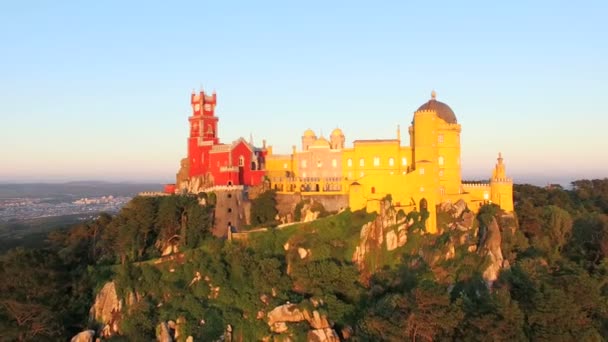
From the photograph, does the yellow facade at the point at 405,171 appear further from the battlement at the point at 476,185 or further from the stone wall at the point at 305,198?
the stone wall at the point at 305,198

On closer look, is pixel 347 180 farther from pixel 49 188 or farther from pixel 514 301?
pixel 49 188

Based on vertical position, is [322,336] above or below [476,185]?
below

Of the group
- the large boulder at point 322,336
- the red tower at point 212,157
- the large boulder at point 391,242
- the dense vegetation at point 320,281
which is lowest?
the large boulder at point 322,336

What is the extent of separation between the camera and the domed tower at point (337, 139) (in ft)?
175

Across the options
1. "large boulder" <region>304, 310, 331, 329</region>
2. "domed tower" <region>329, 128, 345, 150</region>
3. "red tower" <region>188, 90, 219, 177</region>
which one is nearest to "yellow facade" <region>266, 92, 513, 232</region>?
"domed tower" <region>329, 128, 345, 150</region>

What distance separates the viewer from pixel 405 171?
48.9 metres

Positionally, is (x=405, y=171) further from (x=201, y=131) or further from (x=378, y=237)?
(x=201, y=131)

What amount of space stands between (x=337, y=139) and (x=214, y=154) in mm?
10390

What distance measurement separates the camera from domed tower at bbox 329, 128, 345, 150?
5334cm

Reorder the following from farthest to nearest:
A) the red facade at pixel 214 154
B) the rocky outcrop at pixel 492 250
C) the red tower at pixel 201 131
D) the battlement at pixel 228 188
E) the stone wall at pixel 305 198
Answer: the red tower at pixel 201 131 < the red facade at pixel 214 154 < the battlement at pixel 228 188 < the stone wall at pixel 305 198 < the rocky outcrop at pixel 492 250

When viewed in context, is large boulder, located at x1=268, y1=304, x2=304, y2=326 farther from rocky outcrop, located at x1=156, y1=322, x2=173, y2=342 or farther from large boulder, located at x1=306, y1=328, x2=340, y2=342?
rocky outcrop, located at x1=156, y1=322, x2=173, y2=342

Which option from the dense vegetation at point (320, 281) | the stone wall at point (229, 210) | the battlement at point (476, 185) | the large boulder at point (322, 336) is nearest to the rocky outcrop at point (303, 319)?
the large boulder at point (322, 336)

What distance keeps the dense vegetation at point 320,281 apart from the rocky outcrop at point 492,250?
1.67ft

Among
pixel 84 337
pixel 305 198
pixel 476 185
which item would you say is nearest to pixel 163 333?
pixel 84 337
